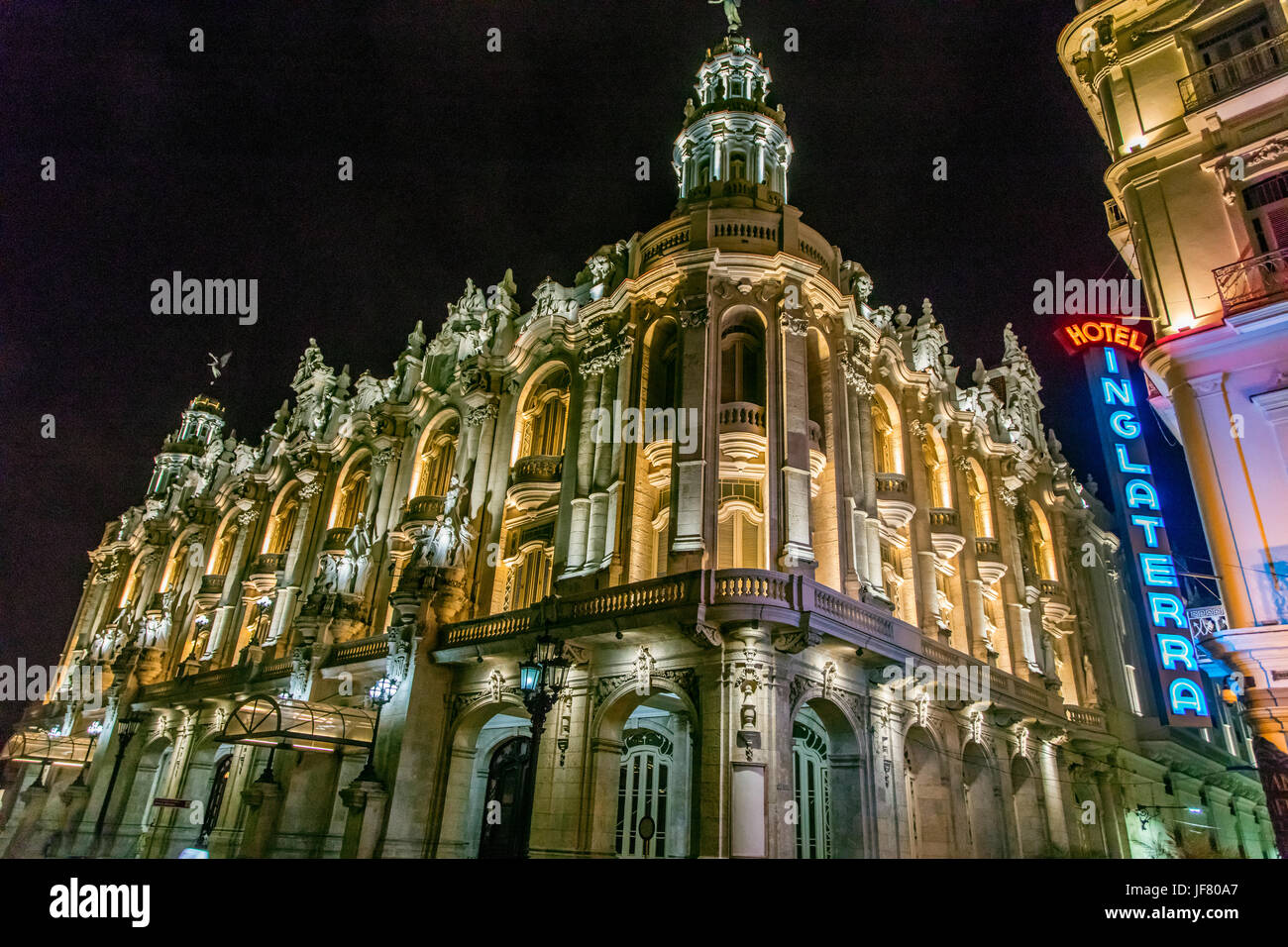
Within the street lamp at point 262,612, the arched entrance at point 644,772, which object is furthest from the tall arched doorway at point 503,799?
the street lamp at point 262,612

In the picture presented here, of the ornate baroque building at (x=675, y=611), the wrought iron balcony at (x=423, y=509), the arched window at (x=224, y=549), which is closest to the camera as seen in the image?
the ornate baroque building at (x=675, y=611)

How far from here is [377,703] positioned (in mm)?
24188

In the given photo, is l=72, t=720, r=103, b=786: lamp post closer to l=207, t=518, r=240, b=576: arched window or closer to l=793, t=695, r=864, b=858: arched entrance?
l=207, t=518, r=240, b=576: arched window

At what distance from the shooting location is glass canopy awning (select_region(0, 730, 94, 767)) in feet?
116

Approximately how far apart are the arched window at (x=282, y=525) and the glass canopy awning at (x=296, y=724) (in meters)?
16.4

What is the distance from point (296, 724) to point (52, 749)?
24051mm

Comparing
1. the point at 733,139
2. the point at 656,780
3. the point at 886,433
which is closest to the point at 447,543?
the point at 656,780

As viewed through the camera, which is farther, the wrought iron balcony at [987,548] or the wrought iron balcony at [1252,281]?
the wrought iron balcony at [987,548]

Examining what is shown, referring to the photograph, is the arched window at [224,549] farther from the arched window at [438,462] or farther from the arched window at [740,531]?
the arched window at [740,531]

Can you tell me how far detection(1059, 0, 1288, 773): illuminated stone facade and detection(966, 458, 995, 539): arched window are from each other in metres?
13.9

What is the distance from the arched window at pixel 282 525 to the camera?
39781 mm

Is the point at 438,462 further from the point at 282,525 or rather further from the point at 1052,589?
the point at 1052,589

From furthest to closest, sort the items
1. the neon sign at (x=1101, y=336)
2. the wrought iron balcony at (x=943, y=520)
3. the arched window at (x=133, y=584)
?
the arched window at (x=133, y=584) < the neon sign at (x=1101, y=336) < the wrought iron balcony at (x=943, y=520)
